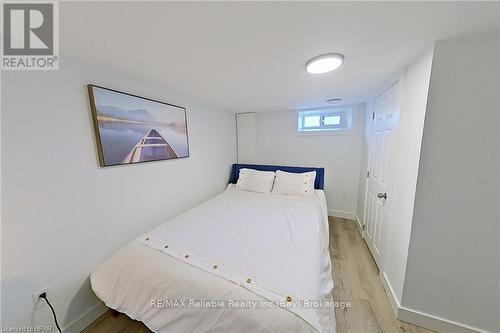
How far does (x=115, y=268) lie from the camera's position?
4.17ft

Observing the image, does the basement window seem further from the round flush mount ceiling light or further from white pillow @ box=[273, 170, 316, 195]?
the round flush mount ceiling light

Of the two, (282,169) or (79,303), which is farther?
(282,169)

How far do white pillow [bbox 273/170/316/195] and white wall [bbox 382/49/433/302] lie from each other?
112 cm

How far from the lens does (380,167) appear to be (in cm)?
196

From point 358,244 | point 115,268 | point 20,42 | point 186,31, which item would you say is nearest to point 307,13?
point 186,31

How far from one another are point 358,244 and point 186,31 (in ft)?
9.33

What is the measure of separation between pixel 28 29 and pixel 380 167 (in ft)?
9.49

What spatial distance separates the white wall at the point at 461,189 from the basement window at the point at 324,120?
1884 millimetres

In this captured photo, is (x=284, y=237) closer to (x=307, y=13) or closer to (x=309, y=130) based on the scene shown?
(x=307, y=13)

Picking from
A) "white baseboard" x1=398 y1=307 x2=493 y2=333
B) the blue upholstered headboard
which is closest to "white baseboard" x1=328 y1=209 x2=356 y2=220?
the blue upholstered headboard

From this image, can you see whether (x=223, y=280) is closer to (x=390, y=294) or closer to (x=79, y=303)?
(x=79, y=303)

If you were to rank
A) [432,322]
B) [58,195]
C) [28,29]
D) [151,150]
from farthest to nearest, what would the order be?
1. [151,150]
2. [432,322]
3. [58,195]
4. [28,29]

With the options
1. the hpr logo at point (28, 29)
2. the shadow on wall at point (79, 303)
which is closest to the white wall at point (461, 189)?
the hpr logo at point (28, 29)

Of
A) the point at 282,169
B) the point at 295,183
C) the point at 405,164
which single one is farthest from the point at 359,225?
the point at 405,164
